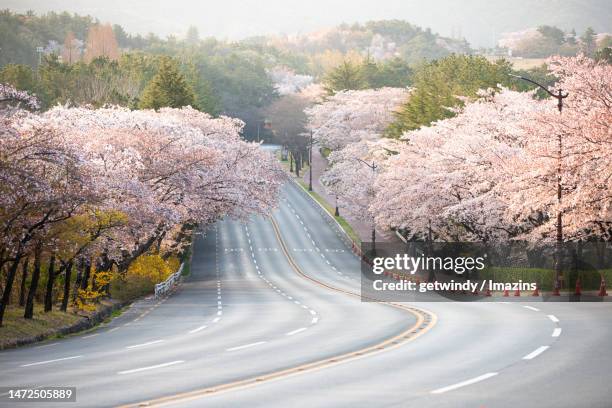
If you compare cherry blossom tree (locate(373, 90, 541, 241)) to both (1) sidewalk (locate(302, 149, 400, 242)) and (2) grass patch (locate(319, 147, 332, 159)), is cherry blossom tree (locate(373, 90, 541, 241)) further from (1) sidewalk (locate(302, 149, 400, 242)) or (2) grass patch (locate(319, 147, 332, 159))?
(2) grass patch (locate(319, 147, 332, 159))

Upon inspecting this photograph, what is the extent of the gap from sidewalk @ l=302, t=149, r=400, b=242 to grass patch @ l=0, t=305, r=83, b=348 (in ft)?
206

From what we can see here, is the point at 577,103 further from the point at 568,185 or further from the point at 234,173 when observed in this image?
the point at 234,173

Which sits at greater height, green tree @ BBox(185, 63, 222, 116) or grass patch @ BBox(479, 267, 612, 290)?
green tree @ BBox(185, 63, 222, 116)

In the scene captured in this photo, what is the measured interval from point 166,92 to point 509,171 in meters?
64.6

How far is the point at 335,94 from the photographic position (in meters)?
163

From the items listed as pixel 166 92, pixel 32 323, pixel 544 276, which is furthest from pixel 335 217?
pixel 32 323

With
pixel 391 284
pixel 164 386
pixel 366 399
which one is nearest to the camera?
pixel 366 399

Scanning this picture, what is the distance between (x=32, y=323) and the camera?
37.7m

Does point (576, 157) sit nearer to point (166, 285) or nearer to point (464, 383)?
point (464, 383)

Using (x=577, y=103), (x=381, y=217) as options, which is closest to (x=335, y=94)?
(x=381, y=217)

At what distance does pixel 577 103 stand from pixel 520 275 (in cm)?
849

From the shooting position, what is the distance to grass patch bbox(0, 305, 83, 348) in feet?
113

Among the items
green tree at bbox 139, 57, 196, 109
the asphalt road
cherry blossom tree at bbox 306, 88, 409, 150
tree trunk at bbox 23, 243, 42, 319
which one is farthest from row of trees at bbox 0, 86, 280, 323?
cherry blossom tree at bbox 306, 88, 409, 150

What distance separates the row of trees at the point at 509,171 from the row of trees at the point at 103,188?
445 inches
